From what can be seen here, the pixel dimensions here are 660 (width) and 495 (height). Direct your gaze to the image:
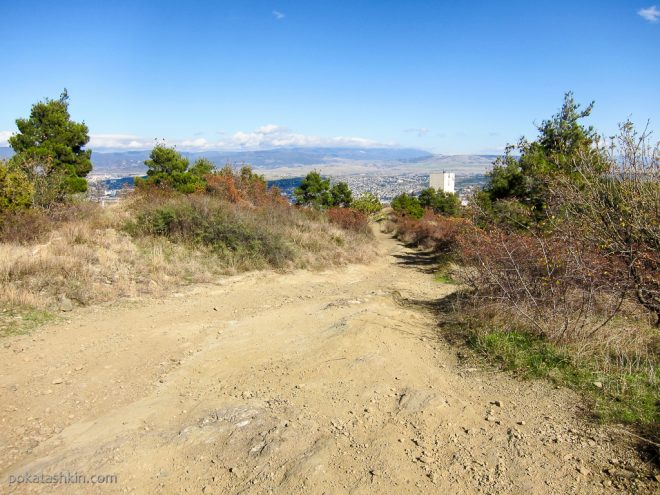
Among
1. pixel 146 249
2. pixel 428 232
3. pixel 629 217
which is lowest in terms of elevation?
pixel 428 232

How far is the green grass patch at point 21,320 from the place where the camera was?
254 inches

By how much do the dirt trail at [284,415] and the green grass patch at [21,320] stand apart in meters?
0.30

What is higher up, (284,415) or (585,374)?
(585,374)

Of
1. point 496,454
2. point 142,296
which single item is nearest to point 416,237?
point 142,296

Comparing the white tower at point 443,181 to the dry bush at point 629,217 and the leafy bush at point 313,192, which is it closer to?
the leafy bush at point 313,192

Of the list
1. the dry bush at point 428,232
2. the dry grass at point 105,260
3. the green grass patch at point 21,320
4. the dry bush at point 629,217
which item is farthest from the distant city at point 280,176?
the green grass patch at point 21,320

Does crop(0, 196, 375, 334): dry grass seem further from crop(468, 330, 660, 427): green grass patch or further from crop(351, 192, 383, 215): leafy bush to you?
crop(351, 192, 383, 215): leafy bush

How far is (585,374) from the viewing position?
14.6 ft

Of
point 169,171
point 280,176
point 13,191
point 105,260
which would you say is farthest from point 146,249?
point 280,176

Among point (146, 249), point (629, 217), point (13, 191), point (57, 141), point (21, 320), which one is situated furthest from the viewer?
point (57, 141)

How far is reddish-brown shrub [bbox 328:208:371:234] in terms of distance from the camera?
20328mm

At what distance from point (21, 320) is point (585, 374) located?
761 cm

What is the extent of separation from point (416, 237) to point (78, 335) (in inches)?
770

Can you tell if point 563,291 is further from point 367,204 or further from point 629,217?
point 367,204
